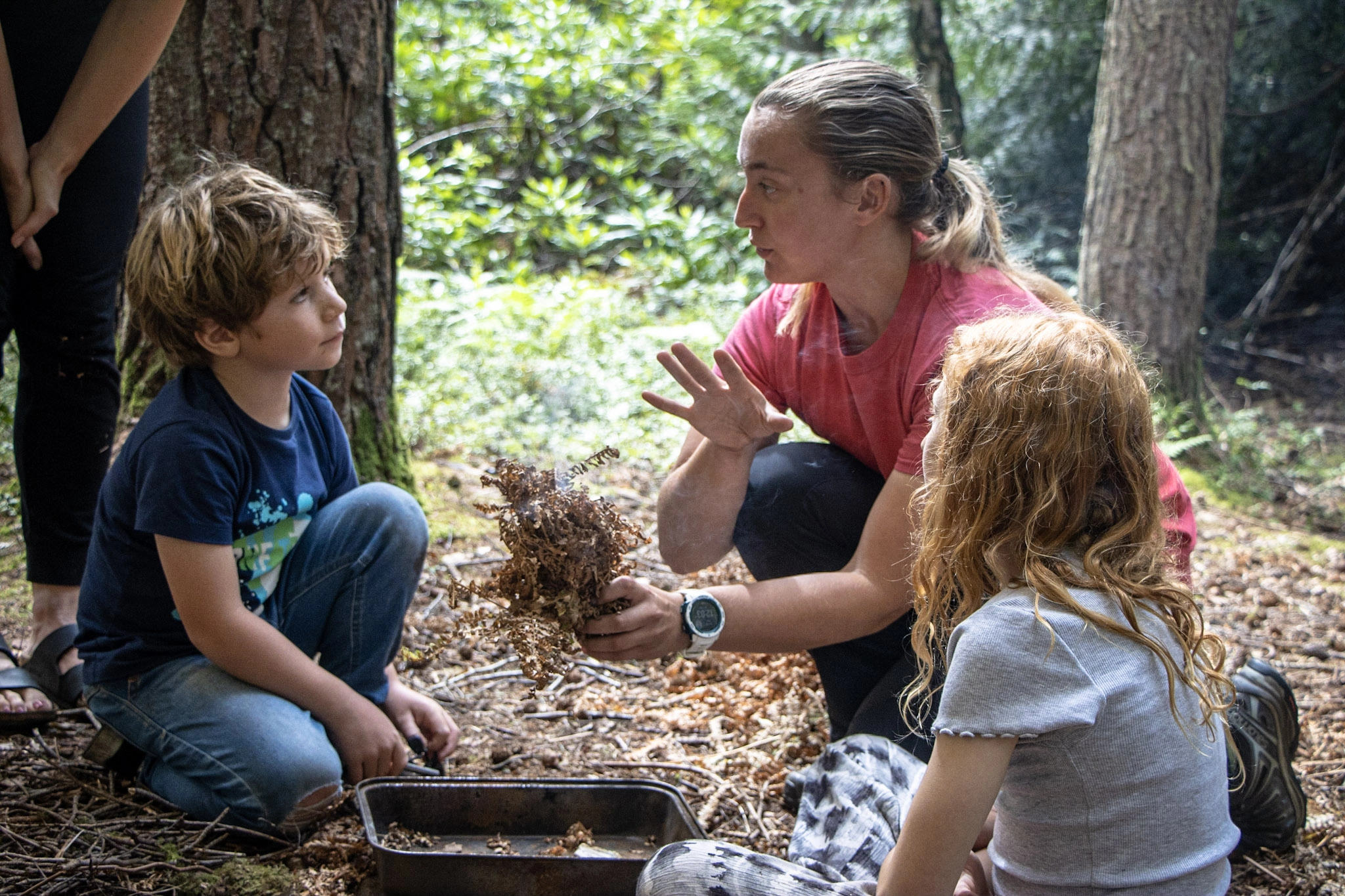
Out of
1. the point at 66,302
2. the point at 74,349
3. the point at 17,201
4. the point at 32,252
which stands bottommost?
the point at 74,349

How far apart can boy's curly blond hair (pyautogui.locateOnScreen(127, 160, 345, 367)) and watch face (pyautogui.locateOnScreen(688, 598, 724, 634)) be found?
1.01 m

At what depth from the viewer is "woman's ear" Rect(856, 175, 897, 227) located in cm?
206

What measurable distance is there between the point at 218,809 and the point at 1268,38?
21.5 ft

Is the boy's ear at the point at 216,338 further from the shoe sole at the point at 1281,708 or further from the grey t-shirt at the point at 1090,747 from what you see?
the shoe sole at the point at 1281,708

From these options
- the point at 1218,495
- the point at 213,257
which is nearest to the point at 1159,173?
the point at 1218,495

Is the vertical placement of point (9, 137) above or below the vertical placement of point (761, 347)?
above

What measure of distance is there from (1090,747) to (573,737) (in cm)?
138

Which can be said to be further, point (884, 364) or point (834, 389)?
point (834, 389)

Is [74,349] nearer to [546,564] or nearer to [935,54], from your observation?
[546,564]

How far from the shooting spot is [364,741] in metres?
2.04

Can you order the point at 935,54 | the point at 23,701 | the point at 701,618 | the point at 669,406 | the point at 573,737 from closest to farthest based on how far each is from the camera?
the point at 701,618 < the point at 669,406 < the point at 23,701 < the point at 573,737 < the point at 935,54

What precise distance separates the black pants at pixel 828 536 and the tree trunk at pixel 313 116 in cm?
126

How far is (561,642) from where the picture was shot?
1.79 metres

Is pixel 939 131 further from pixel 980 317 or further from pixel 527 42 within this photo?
pixel 527 42
